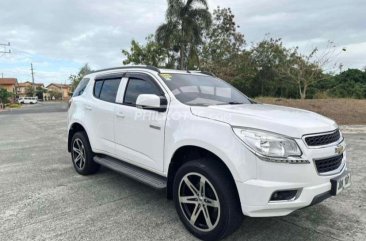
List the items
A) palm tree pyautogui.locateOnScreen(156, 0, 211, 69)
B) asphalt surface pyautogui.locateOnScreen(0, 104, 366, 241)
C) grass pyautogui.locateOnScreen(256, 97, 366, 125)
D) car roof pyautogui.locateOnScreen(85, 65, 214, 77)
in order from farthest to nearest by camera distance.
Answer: palm tree pyautogui.locateOnScreen(156, 0, 211, 69), grass pyautogui.locateOnScreen(256, 97, 366, 125), car roof pyautogui.locateOnScreen(85, 65, 214, 77), asphalt surface pyautogui.locateOnScreen(0, 104, 366, 241)

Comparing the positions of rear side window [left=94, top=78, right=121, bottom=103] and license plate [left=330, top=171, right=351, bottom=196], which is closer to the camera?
license plate [left=330, top=171, right=351, bottom=196]

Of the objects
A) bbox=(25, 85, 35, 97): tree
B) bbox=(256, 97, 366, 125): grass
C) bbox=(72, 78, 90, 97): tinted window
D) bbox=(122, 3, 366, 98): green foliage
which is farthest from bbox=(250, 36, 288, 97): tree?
bbox=(25, 85, 35, 97): tree

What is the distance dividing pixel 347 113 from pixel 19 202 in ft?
50.6

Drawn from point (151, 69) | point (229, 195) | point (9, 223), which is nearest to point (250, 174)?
point (229, 195)

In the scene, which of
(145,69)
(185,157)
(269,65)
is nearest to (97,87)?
(145,69)

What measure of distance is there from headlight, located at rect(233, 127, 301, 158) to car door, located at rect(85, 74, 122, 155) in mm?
2394

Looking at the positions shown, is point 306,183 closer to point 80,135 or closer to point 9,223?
point 9,223

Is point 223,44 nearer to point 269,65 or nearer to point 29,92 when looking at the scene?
point 269,65

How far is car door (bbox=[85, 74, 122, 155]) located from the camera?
4.54 m

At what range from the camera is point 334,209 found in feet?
12.7

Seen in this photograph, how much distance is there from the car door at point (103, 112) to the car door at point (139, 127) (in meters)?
0.19

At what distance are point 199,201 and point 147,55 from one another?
84.4 feet

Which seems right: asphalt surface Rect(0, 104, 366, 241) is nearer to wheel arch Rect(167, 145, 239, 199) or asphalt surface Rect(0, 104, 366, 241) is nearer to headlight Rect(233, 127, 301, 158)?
wheel arch Rect(167, 145, 239, 199)

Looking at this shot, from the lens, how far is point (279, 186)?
264 centimetres
